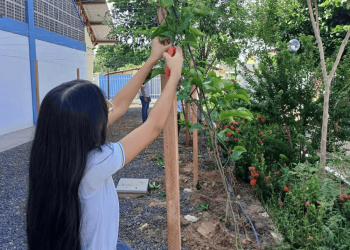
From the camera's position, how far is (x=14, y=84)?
32.2 feet

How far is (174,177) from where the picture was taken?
171cm

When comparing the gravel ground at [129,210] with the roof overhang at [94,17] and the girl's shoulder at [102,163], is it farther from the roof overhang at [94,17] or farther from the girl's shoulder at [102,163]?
the roof overhang at [94,17]

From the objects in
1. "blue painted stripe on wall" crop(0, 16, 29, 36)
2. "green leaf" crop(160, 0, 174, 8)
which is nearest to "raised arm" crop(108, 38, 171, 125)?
"green leaf" crop(160, 0, 174, 8)

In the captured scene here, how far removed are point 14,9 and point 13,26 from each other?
0.65 m

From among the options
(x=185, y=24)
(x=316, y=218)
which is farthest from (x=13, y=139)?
(x=185, y=24)

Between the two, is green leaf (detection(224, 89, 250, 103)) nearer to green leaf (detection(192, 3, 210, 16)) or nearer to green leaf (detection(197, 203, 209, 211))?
green leaf (detection(192, 3, 210, 16))

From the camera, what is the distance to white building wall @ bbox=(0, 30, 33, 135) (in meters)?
9.24

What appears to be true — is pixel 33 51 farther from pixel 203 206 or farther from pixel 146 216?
pixel 203 206

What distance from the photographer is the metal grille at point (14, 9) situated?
30.9 feet

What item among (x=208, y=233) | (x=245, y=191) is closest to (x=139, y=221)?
(x=208, y=233)

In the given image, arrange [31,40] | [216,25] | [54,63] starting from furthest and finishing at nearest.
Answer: [54,63] → [31,40] → [216,25]

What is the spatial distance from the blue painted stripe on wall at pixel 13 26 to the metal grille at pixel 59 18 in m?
1.04

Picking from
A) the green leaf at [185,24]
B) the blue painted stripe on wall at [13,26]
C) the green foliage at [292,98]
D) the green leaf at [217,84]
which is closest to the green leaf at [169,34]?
the green leaf at [185,24]

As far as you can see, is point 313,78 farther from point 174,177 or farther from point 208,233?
point 174,177
